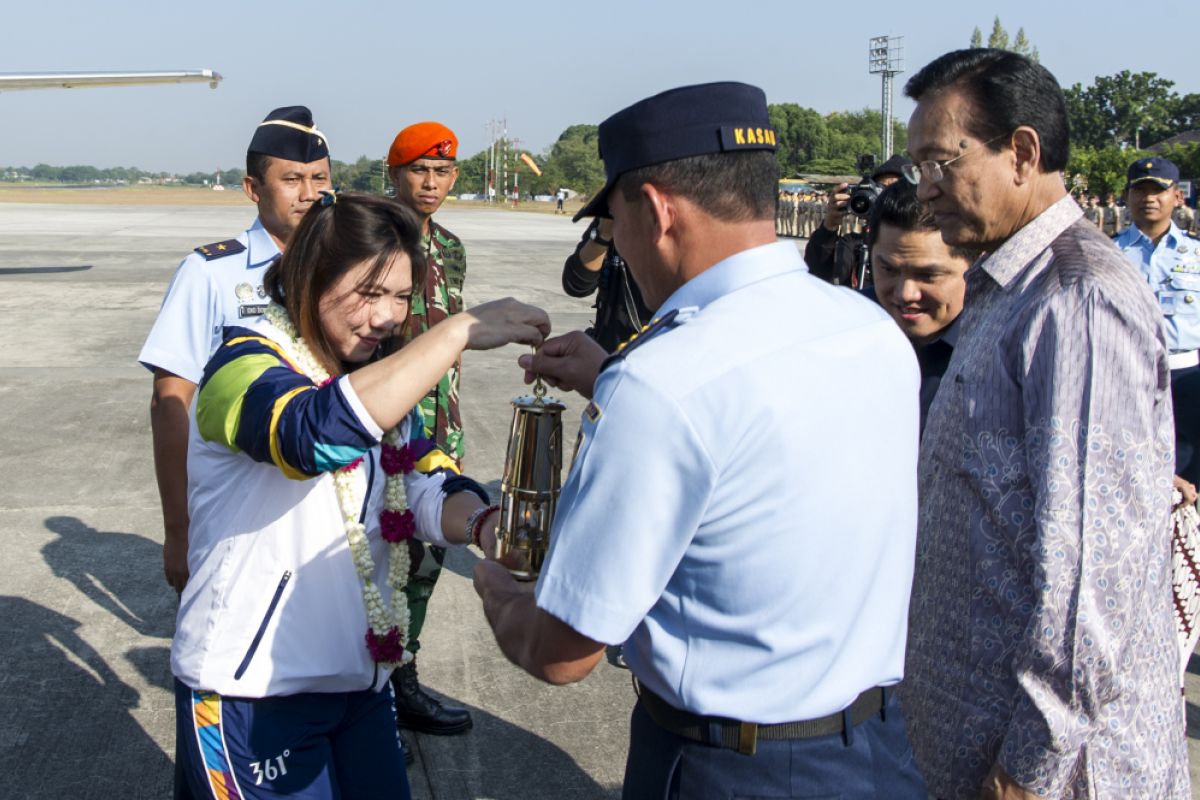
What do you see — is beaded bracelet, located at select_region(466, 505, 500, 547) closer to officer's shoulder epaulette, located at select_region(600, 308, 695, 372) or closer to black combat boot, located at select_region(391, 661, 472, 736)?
officer's shoulder epaulette, located at select_region(600, 308, 695, 372)

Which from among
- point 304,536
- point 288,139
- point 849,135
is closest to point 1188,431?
point 288,139

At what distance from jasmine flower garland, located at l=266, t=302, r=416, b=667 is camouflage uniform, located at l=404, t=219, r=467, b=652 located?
4.18 feet

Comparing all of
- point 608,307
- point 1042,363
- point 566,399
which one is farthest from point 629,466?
point 566,399

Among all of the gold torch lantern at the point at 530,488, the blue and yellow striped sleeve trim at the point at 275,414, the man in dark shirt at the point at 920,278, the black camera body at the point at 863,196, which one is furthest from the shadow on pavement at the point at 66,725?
the black camera body at the point at 863,196

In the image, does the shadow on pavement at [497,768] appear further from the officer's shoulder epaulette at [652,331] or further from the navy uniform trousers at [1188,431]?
the navy uniform trousers at [1188,431]

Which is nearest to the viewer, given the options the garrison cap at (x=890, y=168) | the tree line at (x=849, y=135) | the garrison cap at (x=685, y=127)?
the garrison cap at (x=685, y=127)

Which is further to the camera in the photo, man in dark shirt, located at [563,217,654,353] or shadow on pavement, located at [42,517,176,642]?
shadow on pavement, located at [42,517,176,642]

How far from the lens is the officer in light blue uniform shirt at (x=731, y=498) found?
147 cm

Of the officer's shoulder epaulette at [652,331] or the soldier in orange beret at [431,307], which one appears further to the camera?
the soldier in orange beret at [431,307]

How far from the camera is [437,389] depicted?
406 centimetres

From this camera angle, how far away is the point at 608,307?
4.81m

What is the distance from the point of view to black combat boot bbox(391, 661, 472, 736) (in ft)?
13.0

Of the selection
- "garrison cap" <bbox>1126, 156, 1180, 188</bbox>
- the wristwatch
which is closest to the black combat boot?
the wristwatch

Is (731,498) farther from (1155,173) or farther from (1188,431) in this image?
(1155,173)
